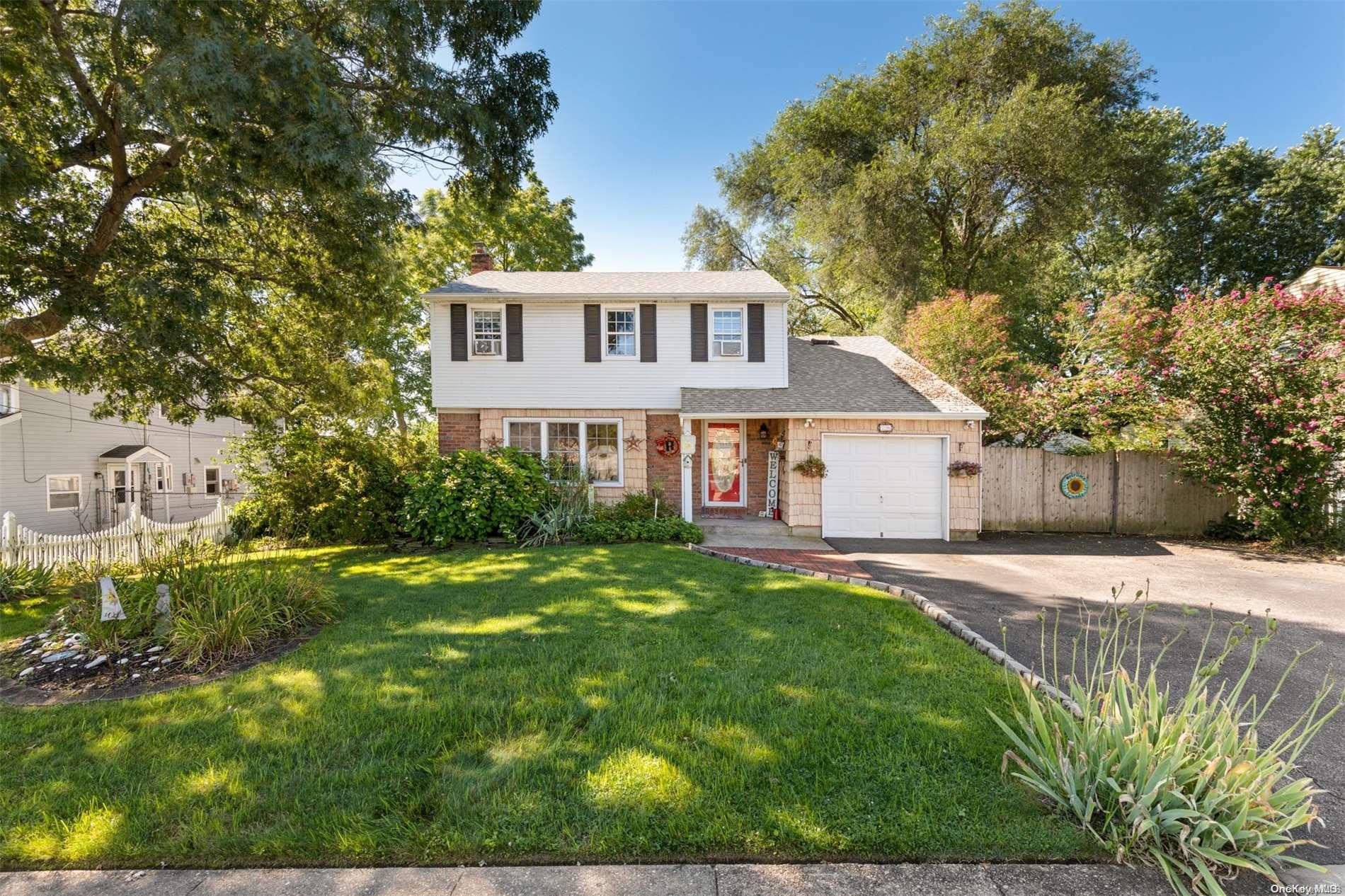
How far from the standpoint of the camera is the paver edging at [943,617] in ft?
10.8

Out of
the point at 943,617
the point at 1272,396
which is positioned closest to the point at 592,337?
the point at 943,617

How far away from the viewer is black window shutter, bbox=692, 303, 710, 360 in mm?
11788

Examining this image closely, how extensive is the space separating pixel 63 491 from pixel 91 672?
18.7 m

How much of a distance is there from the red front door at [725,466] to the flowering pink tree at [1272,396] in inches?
343

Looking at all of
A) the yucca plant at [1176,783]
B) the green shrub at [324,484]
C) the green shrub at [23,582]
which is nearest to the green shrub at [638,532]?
the green shrub at [324,484]

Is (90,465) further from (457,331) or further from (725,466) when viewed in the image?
(725,466)

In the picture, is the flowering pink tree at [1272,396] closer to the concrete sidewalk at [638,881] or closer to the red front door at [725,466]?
the red front door at [725,466]

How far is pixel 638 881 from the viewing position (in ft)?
6.94

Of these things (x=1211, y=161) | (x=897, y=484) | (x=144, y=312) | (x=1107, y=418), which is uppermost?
(x=1211, y=161)

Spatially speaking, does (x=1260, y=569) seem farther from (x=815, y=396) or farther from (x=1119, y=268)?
(x=1119, y=268)

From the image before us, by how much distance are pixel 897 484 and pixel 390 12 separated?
10985mm

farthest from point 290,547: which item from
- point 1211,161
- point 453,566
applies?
point 1211,161

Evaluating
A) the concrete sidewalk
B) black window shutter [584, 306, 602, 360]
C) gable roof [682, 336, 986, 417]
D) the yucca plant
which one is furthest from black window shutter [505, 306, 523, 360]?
the yucca plant

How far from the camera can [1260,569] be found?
7.97m
